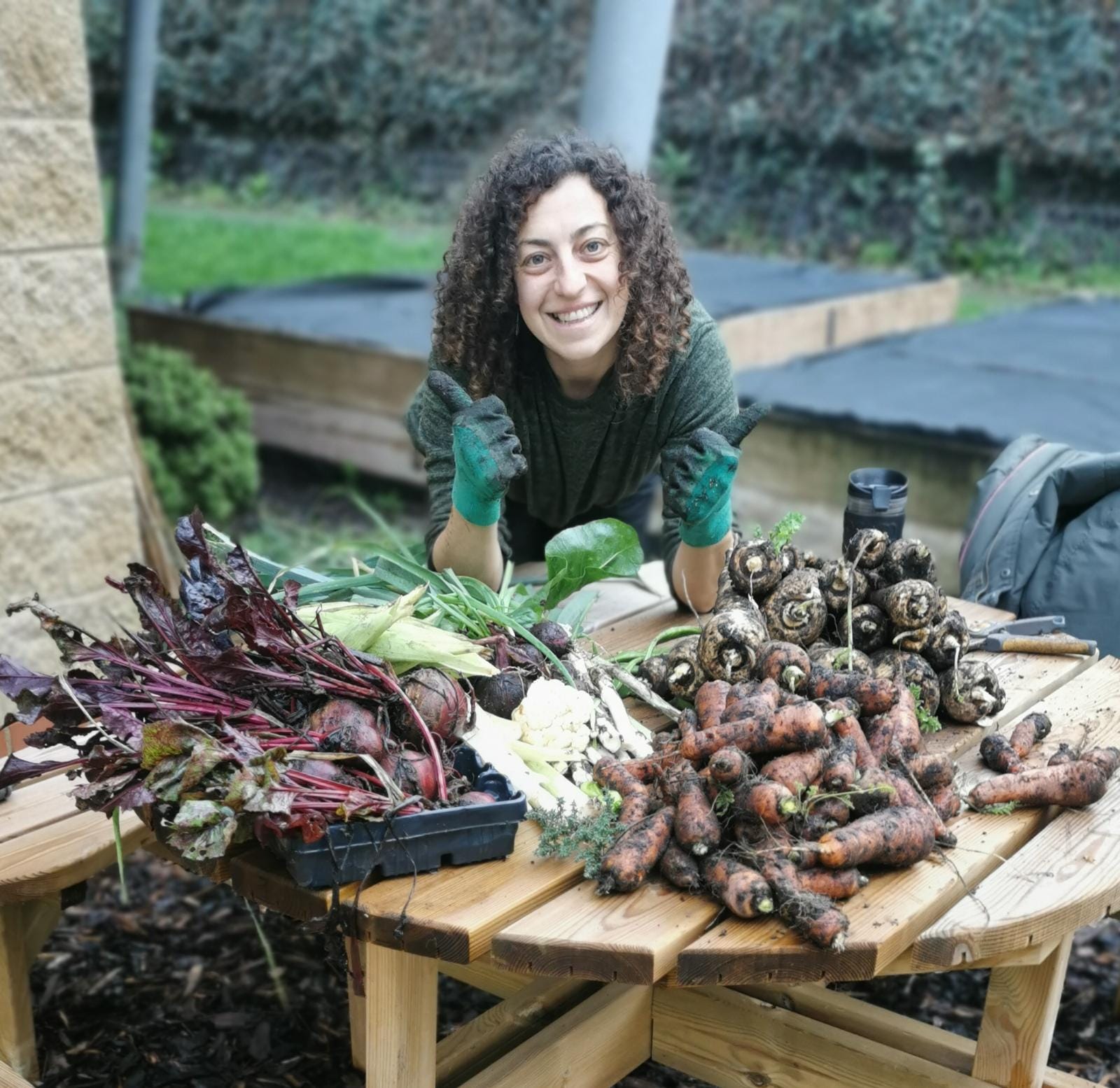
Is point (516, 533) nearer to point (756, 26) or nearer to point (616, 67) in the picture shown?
point (616, 67)

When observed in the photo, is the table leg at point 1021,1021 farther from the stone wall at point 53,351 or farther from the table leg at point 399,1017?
the stone wall at point 53,351

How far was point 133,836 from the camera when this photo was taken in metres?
2.13

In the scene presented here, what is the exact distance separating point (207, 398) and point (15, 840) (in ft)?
11.9

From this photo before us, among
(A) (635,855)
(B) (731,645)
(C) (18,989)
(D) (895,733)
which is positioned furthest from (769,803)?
(C) (18,989)

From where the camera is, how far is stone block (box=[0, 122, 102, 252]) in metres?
3.44

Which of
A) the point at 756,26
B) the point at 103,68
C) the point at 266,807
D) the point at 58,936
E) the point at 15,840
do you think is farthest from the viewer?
the point at 103,68

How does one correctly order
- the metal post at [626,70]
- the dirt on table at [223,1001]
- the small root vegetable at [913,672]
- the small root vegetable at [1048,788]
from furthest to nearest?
the metal post at [626,70]
the dirt on table at [223,1001]
the small root vegetable at [913,672]
the small root vegetable at [1048,788]

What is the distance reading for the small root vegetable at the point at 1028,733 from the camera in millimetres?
1949

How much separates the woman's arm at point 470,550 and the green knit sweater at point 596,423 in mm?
171

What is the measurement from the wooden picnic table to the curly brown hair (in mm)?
535

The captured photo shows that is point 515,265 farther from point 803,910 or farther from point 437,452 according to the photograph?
point 803,910

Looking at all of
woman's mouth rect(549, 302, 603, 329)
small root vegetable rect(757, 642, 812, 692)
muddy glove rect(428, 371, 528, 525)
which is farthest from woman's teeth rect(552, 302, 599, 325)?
small root vegetable rect(757, 642, 812, 692)

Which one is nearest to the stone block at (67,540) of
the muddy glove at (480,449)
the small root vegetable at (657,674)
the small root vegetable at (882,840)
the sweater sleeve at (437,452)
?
the sweater sleeve at (437,452)

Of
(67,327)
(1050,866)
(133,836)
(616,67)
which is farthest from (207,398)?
(1050,866)
